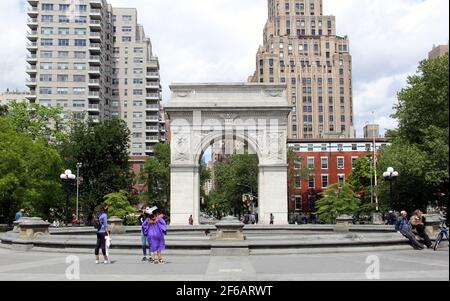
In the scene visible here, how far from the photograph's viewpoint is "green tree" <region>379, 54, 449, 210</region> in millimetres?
39469

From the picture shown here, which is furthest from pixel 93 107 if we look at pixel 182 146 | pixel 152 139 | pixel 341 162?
pixel 182 146

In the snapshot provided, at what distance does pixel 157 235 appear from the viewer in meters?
15.9

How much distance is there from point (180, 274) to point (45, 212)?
42.5 metres

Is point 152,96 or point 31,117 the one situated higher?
point 152,96

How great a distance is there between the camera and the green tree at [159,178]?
76250 millimetres

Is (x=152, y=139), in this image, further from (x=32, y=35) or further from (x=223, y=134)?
(x=223, y=134)

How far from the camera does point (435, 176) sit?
130ft

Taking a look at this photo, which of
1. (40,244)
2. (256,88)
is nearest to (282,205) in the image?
(256,88)

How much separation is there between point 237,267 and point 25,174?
32.6m

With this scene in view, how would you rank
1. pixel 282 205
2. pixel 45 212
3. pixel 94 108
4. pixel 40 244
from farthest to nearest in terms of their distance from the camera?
pixel 94 108, pixel 45 212, pixel 282 205, pixel 40 244

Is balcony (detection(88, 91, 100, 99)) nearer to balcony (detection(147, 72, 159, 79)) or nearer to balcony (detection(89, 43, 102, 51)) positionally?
balcony (detection(89, 43, 102, 51))

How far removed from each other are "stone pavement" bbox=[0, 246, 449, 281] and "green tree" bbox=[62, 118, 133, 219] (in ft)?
139

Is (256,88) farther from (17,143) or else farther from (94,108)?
(94,108)

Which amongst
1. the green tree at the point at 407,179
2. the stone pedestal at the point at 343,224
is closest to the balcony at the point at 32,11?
the green tree at the point at 407,179
